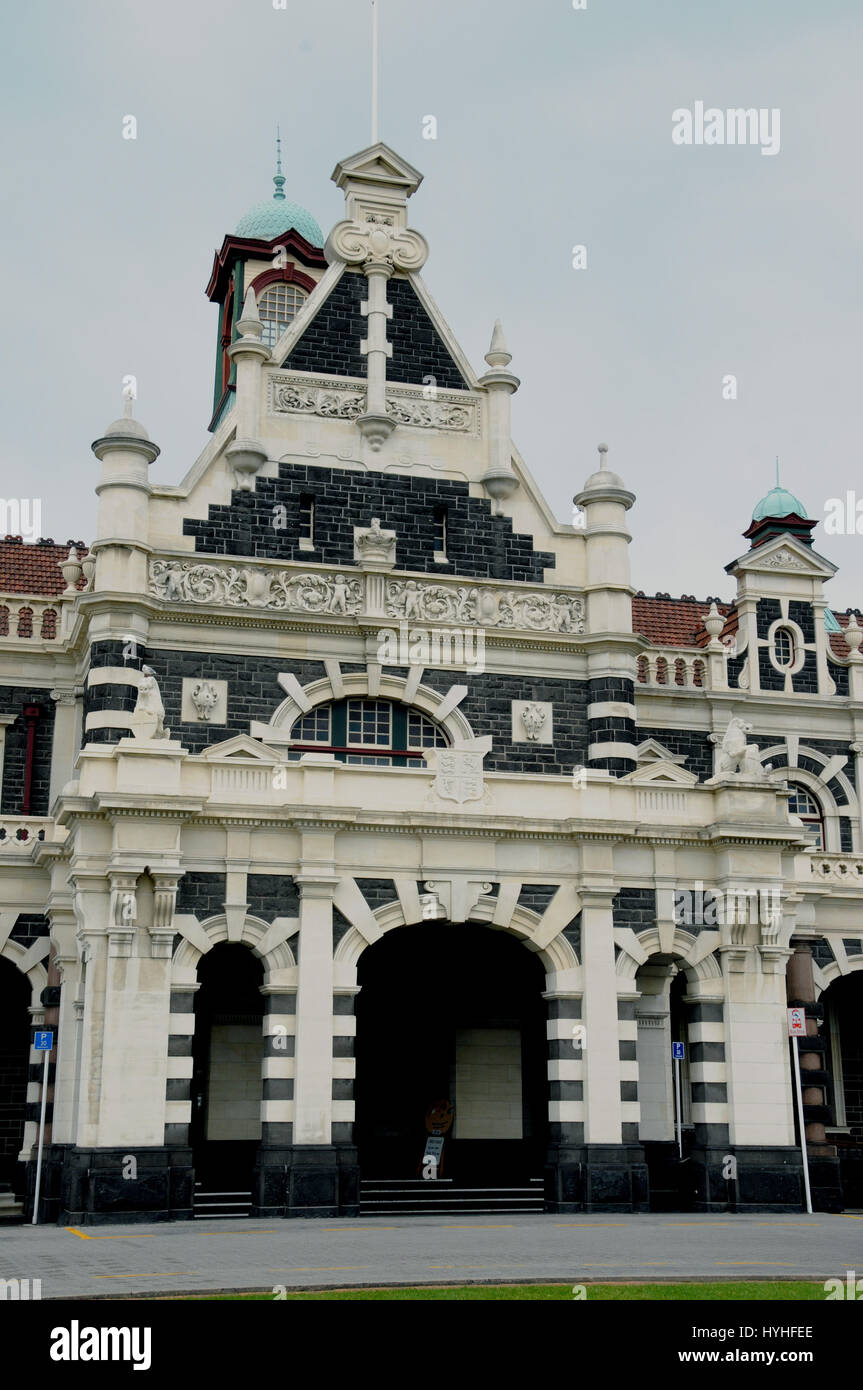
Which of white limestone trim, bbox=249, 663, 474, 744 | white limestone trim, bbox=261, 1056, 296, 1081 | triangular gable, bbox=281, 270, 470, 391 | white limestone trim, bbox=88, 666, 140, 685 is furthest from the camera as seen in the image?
triangular gable, bbox=281, 270, 470, 391

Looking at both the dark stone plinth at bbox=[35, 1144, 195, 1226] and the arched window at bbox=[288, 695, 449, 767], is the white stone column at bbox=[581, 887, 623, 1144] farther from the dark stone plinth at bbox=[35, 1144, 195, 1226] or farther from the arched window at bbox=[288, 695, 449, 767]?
the dark stone plinth at bbox=[35, 1144, 195, 1226]

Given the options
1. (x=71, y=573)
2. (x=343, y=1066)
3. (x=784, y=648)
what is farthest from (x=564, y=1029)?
(x=784, y=648)

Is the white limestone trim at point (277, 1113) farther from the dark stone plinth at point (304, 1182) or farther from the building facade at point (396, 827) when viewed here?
the dark stone plinth at point (304, 1182)

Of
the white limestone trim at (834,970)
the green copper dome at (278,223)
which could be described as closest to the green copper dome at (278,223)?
the green copper dome at (278,223)

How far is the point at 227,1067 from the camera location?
3183cm

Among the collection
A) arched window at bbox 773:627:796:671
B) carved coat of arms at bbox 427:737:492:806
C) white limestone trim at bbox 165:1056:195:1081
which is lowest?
white limestone trim at bbox 165:1056:195:1081

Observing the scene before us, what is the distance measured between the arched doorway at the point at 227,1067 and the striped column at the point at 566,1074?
671 centimetres

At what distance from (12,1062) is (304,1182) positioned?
12.5 metres

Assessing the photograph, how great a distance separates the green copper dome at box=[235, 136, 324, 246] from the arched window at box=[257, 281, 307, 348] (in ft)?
4.84

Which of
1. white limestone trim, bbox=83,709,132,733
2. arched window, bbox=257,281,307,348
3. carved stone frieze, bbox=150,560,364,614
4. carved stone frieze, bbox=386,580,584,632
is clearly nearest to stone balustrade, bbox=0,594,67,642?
carved stone frieze, bbox=150,560,364,614

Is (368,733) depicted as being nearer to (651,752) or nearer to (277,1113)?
(651,752)

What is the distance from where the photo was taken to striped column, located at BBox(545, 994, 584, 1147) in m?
27.0

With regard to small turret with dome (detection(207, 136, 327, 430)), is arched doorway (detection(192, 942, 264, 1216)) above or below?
below
